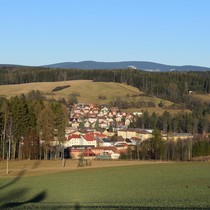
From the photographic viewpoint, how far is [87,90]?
185875 mm

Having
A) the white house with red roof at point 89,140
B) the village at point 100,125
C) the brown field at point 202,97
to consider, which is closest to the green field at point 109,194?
the white house with red roof at point 89,140

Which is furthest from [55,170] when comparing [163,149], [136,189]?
[163,149]

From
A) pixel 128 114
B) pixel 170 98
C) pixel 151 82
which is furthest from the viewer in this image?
pixel 151 82

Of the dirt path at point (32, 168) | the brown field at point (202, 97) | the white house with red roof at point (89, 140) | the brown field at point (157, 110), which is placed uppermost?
the brown field at point (202, 97)

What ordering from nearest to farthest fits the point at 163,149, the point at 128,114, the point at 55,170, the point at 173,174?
the point at 173,174, the point at 55,170, the point at 163,149, the point at 128,114

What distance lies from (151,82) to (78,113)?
3554 cm

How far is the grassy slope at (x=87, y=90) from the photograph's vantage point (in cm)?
17088

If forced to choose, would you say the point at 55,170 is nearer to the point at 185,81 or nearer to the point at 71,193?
the point at 71,193

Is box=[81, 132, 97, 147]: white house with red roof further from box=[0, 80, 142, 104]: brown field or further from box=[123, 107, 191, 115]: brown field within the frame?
box=[0, 80, 142, 104]: brown field

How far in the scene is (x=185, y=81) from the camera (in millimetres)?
184750

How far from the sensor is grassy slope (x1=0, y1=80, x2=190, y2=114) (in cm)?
17088

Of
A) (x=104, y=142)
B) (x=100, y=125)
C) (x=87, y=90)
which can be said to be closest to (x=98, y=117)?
(x=100, y=125)

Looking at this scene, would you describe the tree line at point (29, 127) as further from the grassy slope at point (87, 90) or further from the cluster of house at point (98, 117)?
the grassy slope at point (87, 90)

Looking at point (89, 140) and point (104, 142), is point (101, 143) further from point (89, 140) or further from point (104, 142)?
point (89, 140)
